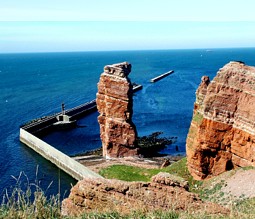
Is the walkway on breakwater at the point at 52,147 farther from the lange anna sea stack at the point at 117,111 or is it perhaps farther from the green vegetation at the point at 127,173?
the lange anna sea stack at the point at 117,111

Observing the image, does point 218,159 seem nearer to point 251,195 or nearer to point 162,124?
point 251,195

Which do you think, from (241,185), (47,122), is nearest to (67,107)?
(47,122)

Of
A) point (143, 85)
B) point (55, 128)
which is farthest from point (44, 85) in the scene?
point (55, 128)

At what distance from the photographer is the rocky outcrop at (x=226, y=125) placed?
28.5 m

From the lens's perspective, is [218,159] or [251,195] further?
[218,159]

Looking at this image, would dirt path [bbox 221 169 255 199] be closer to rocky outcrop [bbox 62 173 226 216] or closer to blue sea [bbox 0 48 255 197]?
rocky outcrop [bbox 62 173 226 216]

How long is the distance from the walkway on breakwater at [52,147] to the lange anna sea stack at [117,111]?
17.1 ft

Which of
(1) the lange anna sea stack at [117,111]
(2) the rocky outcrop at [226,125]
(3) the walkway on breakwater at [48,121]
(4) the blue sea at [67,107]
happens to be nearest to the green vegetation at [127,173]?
(4) the blue sea at [67,107]

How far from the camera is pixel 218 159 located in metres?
31.2

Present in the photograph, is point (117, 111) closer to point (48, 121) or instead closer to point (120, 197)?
point (48, 121)

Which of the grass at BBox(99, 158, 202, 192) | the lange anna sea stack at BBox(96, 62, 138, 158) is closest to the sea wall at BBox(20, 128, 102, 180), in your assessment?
the grass at BBox(99, 158, 202, 192)

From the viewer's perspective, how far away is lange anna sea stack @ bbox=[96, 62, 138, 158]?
4550 centimetres

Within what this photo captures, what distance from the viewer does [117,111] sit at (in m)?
46.6

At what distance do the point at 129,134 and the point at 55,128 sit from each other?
3048cm
